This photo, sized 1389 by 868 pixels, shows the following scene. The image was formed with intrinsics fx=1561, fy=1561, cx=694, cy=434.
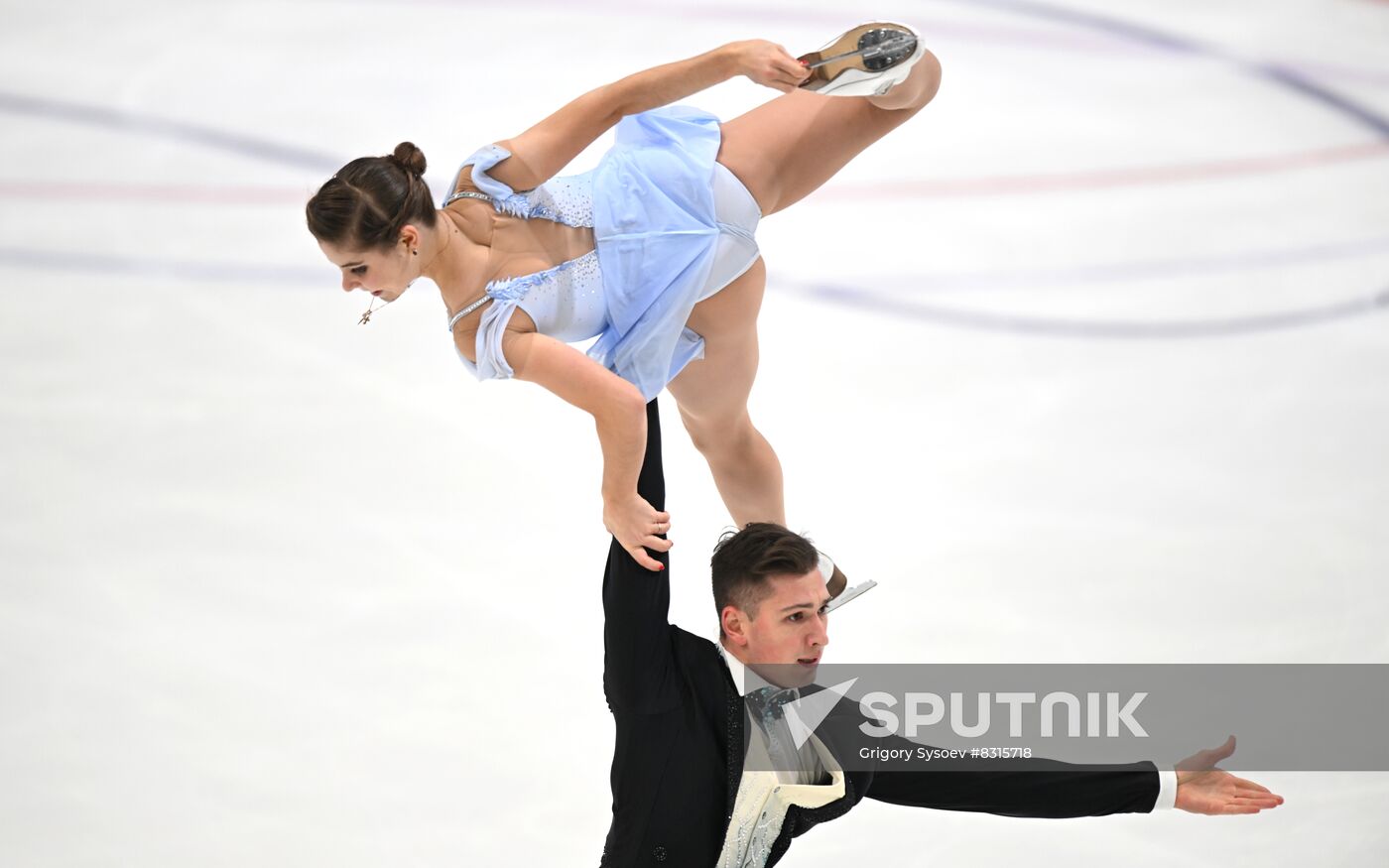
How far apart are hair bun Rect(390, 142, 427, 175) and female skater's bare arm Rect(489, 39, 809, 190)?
0.17 m

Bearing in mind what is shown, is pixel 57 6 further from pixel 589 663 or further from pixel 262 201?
pixel 589 663

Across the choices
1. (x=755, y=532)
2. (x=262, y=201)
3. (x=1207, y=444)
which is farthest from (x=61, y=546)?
(x=1207, y=444)

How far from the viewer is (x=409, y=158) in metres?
2.57

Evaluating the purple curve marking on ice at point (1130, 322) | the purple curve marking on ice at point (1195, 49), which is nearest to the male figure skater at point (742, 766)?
the purple curve marking on ice at point (1130, 322)

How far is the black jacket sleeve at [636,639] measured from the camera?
213 cm

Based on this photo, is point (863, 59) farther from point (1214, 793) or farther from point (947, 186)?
point (947, 186)

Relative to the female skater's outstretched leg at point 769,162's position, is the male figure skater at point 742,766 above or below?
below

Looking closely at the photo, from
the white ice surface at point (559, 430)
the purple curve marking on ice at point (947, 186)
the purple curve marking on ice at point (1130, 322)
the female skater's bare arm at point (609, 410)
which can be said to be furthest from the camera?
the purple curve marking on ice at point (947, 186)

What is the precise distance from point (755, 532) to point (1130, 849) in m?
1.19

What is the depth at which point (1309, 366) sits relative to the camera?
Result: 4.40m

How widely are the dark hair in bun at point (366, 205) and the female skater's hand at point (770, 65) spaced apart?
0.56 meters

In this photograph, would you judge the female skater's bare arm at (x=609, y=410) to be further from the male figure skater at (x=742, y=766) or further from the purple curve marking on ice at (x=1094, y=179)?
the purple curve marking on ice at (x=1094, y=179)

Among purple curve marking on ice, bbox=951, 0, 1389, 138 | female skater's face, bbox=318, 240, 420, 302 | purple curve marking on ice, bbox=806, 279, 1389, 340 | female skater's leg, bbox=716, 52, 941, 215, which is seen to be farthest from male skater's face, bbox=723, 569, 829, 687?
purple curve marking on ice, bbox=951, 0, 1389, 138

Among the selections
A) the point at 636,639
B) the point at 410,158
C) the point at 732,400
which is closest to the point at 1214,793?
the point at 636,639
